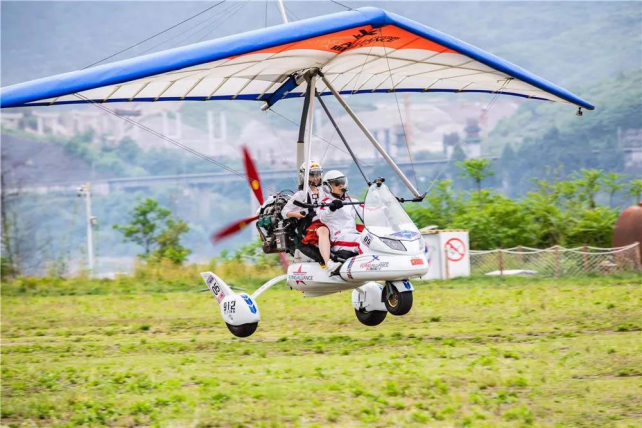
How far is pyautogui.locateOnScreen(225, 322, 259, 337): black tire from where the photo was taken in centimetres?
1183

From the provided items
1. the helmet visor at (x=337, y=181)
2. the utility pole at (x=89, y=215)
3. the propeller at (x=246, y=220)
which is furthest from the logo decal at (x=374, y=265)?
the utility pole at (x=89, y=215)

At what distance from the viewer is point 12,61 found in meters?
160

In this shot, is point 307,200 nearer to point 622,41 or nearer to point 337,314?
point 337,314

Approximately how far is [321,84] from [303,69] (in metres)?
1.17

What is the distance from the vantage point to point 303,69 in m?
12.2

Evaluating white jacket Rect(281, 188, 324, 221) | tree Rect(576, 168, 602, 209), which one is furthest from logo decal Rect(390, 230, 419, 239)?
tree Rect(576, 168, 602, 209)

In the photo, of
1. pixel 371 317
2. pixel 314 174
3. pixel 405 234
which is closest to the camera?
pixel 405 234

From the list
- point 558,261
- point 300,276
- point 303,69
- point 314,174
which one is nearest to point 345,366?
point 300,276

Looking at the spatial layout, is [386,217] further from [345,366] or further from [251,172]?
[251,172]

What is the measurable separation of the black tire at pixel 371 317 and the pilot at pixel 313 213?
1264mm

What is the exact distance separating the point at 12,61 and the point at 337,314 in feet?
516

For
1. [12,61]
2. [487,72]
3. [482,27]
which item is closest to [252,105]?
[482,27]

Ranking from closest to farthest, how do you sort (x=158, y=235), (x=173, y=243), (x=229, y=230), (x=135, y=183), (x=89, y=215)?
(x=229, y=230) < (x=173, y=243) < (x=158, y=235) < (x=89, y=215) < (x=135, y=183)

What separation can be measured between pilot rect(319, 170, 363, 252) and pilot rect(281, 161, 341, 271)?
0.09 meters
